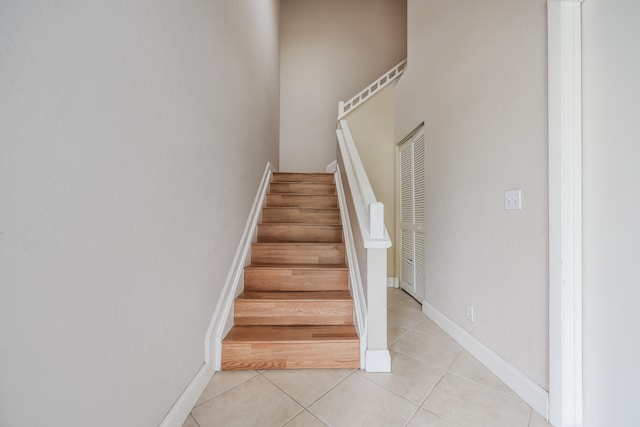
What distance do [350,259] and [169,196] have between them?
4.38 ft

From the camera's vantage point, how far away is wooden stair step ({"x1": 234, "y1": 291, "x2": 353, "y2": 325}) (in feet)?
5.58

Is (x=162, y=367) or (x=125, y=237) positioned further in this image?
(x=162, y=367)

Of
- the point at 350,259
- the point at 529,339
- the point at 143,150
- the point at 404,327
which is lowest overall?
the point at 404,327

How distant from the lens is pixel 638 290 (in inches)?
35.2

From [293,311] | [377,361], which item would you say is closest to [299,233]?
[293,311]

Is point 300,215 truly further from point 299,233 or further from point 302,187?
point 302,187

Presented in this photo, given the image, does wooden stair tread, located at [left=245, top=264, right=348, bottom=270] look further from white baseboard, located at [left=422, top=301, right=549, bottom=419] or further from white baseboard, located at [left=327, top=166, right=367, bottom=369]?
white baseboard, located at [left=422, top=301, right=549, bottom=419]

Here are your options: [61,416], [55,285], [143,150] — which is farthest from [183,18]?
[61,416]

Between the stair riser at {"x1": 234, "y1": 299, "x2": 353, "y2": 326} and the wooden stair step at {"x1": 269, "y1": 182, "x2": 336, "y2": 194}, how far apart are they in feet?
5.47

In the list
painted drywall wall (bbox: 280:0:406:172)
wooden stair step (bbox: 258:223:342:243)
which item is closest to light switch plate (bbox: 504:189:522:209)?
wooden stair step (bbox: 258:223:342:243)

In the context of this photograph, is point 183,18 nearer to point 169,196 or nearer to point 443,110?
point 169,196

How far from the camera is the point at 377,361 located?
1457mm

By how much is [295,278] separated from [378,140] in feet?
7.85

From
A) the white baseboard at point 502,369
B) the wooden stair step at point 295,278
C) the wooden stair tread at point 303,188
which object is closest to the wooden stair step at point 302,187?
the wooden stair tread at point 303,188
